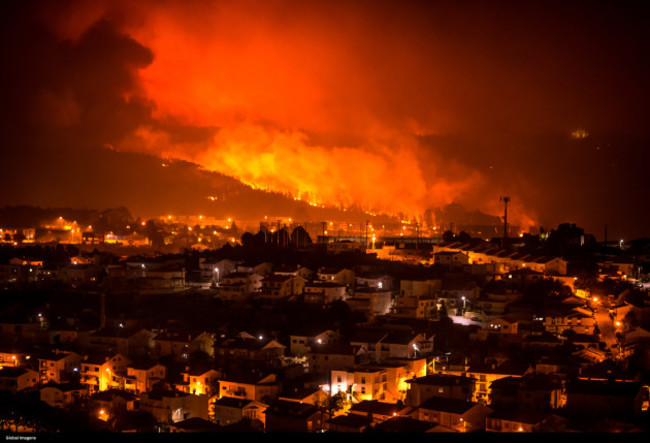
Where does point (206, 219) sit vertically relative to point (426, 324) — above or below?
above

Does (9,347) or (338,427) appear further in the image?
(9,347)

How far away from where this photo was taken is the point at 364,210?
70.7ft

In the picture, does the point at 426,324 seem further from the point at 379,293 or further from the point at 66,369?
the point at 66,369

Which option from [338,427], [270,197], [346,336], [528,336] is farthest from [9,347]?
[270,197]

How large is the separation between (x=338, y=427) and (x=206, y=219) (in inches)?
737

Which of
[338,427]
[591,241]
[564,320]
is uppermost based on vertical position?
[591,241]

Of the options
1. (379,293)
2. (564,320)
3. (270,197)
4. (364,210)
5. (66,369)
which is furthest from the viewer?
(270,197)

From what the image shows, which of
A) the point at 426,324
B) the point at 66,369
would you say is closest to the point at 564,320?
the point at 426,324

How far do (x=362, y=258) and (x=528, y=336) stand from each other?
4.69 meters

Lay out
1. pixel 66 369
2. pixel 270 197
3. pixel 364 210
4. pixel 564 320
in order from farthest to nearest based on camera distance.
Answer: pixel 270 197 → pixel 364 210 → pixel 564 320 → pixel 66 369

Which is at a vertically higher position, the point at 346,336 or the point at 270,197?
the point at 270,197

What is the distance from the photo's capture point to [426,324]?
10.1 meters

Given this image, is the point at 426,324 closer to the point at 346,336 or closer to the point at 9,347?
the point at 346,336

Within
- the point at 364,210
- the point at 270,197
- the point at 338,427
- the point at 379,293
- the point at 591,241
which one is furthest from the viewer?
the point at 270,197
